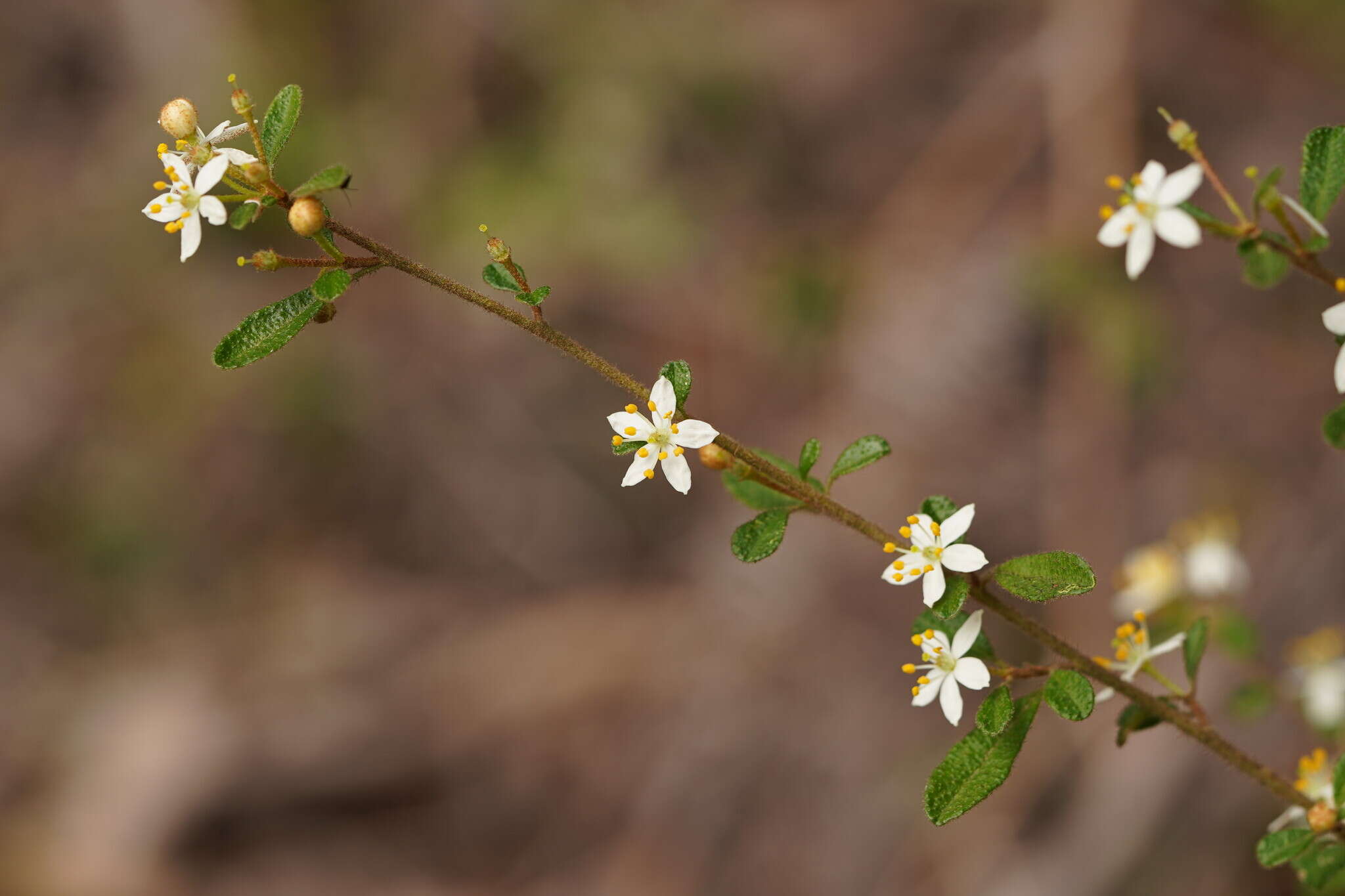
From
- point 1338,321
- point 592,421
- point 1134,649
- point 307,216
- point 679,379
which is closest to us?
point 1338,321

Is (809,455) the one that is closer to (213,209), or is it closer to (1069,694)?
(1069,694)

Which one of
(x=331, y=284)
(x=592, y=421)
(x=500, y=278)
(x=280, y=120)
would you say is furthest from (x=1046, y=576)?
(x=592, y=421)

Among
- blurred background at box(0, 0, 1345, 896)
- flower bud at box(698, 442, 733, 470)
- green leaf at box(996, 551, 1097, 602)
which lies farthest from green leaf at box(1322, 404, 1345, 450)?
blurred background at box(0, 0, 1345, 896)

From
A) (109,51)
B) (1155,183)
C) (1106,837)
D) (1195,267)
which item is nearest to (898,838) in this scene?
(1106,837)

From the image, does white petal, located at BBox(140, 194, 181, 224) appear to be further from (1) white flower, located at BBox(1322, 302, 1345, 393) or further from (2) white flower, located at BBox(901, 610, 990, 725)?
(1) white flower, located at BBox(1322, 302, 1345, 393)

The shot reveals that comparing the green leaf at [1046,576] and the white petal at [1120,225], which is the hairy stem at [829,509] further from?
the white petal at [1120,225]

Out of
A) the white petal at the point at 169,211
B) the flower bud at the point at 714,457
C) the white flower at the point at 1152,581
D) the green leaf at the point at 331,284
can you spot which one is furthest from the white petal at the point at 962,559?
the white flower at the point at 1152,581
